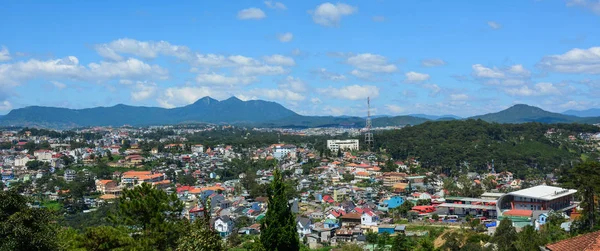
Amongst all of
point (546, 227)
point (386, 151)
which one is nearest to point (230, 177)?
point (386, 151)

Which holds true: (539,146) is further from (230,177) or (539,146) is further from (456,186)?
(230,177)

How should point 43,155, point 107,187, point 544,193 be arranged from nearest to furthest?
point 544,193
point 107,187
point 43,155

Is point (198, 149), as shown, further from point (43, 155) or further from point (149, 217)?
point (149, 217)

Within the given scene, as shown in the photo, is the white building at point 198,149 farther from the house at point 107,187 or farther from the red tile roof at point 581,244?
the red tile roof at point 581,244

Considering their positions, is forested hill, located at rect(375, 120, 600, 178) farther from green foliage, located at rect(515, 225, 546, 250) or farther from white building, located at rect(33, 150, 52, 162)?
white building, located at rect(33, 150, 52, 162)

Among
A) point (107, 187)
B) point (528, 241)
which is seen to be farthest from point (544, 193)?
point (107, 187)

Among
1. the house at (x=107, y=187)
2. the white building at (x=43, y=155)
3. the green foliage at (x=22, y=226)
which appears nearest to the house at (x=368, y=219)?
the green foliage at (x=22, y=226)
